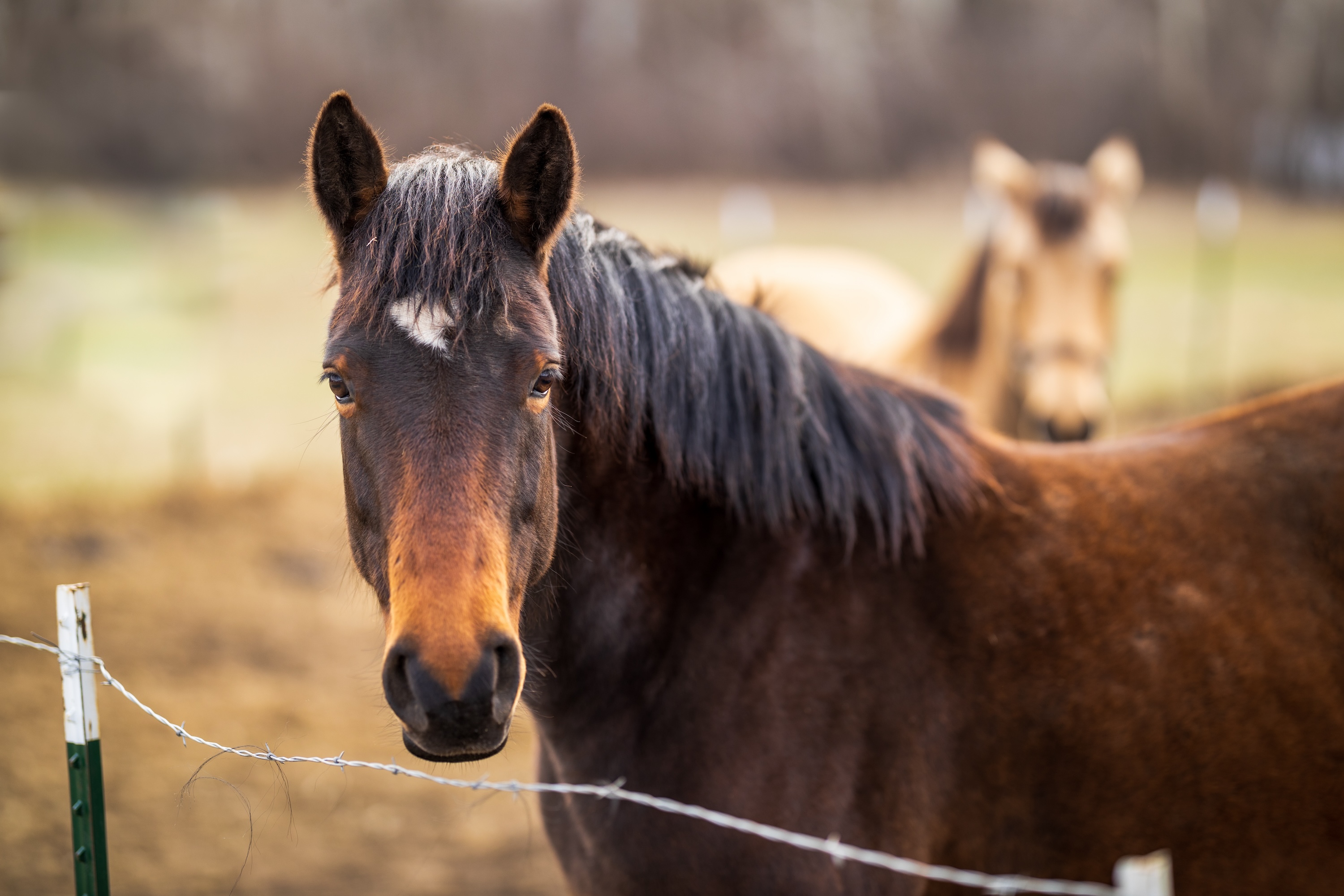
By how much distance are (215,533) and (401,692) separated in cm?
646

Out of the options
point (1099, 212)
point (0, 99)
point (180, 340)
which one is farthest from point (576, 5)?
point (1099, 212)

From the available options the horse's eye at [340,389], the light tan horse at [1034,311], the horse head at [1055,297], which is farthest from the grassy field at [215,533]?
the horse head at [1055,297]

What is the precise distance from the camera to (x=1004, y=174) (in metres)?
5.70

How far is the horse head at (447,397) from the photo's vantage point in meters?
1.46

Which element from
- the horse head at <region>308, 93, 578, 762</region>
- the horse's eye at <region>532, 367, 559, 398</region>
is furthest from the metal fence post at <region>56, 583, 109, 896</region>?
the horse's eye at <region>532, 367, 559, 398</region>

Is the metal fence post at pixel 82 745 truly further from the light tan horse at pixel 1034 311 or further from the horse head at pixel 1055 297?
the horse head at pixel 1055 297

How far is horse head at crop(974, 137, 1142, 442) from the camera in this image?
497 cm

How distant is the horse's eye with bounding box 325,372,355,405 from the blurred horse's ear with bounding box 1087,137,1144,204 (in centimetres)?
524

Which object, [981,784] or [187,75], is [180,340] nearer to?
[981,784]

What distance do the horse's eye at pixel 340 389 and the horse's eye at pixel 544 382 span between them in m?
0.33

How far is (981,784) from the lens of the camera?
6.65 ft

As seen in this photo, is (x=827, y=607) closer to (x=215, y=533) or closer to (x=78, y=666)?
(x=78, y=666)

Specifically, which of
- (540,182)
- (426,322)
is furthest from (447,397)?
(540,182)

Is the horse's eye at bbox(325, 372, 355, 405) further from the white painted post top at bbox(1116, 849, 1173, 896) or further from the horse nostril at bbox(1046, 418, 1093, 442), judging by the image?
the horse nostril at bbox(1046, 418, 1093, 442)
